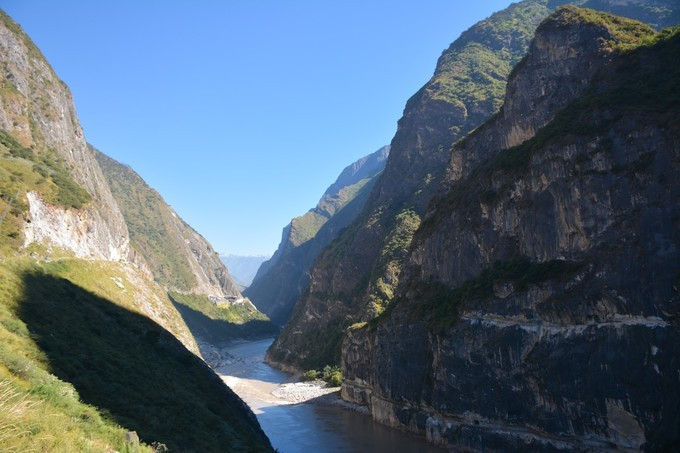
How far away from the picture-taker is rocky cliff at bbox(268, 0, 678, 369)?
334ft

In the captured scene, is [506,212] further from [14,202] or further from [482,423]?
[14,202]

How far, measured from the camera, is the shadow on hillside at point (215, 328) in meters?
153

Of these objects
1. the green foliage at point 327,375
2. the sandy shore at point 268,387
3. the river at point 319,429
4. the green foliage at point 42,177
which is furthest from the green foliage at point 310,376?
the green foliage at point 42,177

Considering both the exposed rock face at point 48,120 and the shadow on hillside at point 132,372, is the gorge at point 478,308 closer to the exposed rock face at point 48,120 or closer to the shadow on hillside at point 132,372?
the shadow on hillside at point 132,372

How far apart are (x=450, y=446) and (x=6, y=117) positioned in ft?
263

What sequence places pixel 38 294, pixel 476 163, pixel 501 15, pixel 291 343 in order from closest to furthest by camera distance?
pixel 38 294 → pixel 476 163 → pixel 291 343 → pixel 501 15

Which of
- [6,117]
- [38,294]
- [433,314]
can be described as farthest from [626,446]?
[6,117]

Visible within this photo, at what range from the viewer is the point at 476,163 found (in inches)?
2557

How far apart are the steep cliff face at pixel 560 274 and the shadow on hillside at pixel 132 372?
72.3ft

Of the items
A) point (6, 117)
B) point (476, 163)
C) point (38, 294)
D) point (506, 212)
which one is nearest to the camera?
point (38, 294)

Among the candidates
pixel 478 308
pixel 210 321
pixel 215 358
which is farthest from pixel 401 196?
pixel 210 321

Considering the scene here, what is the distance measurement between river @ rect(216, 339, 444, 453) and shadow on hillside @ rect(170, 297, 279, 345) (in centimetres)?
6788

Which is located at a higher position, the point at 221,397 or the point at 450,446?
the point at 221,397

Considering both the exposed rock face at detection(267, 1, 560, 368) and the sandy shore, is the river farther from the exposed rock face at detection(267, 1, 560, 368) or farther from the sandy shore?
the exposed rock face at detection(267, 1, 560, 368)
